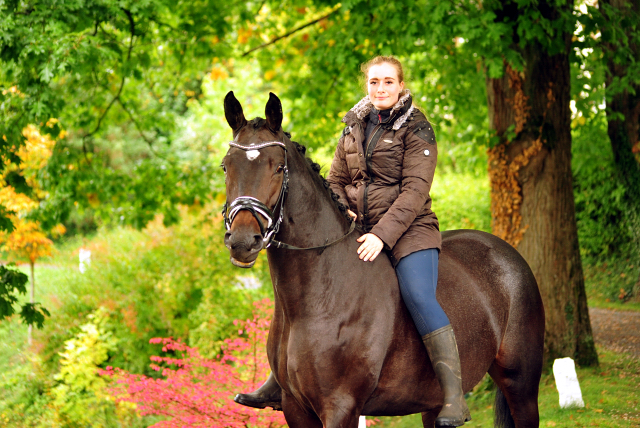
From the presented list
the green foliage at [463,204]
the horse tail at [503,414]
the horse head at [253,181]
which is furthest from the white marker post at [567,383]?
the green foliage at [463,204]

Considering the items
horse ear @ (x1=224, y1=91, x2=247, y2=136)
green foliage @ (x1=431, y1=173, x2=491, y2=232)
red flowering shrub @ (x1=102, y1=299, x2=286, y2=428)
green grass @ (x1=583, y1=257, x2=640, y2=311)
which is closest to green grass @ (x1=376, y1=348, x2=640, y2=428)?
red flowering shrub @ (x1=102, y1=299, x2=286, y2=428)

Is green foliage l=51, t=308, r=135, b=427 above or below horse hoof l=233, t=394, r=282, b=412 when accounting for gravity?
above

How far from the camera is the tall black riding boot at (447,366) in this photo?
3.07 meters

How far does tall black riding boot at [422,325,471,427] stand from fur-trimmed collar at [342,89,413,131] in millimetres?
1203

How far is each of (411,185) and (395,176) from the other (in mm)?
173

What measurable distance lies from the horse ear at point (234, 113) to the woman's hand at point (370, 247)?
0.90m

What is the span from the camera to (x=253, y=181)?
8.75ft

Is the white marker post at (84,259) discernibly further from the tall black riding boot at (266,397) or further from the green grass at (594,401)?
the tall black riding boot at (266,397)

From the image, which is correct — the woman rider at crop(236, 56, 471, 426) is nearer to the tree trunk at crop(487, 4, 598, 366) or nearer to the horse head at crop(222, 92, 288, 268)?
the horse head at crop(222, 92, 288, 268)

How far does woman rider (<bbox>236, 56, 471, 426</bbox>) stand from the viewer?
3111 mm

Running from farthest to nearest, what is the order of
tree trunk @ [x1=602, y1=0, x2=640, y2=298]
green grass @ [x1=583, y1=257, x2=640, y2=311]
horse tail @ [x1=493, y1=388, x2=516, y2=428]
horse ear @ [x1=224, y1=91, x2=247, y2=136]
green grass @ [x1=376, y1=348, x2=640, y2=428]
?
green grass @ [x1=583, y1=257, x2=640, y2=311] → tree trunk @ [x1=602, y1=0, x2=640, y2=298] → green grass @ [x1=376, y1=348, x2=640, y2=428] → horse tail @ [x1=493, y1=388, x2=516, y2=428] → horse ear @ [x1=224, y1=91, x2=247, y2=136]

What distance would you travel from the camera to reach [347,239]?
10.4 feet

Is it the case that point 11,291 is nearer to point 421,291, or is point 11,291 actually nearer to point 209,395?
point 209,395

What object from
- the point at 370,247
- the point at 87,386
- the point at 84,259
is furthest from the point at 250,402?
the point at 84,259
